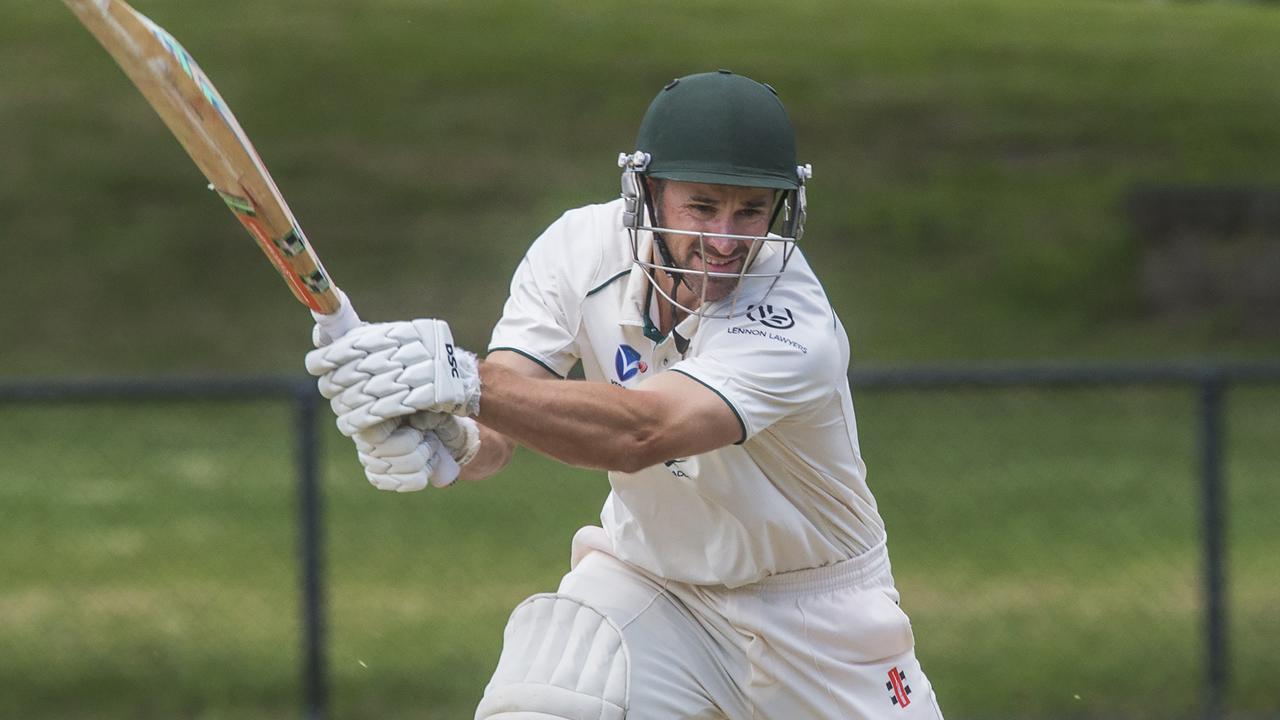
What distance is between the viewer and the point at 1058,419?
403 inches

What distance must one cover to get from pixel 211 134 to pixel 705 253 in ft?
3.54

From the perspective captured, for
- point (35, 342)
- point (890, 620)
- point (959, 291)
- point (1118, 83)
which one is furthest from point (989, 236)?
point (890, 620)

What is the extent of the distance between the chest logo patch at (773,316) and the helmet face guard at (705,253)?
20 millimetres

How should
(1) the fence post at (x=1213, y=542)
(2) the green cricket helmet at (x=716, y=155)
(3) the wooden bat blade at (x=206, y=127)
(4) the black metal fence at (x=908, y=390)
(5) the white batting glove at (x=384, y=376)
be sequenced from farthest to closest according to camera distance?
(1) the fence post at (x=1213, y=542) → (4) the black metal fence at (x=908, y=390) → (2) the green cricket helmet at (x=716, y=155) → (5) the white batting glove at (x=384, y=376) → (3) the wooden bat blade at (x=206, y=127)

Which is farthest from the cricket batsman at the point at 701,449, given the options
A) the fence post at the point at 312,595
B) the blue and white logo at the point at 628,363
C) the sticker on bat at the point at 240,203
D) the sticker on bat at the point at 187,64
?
the fence post at the point at 312,595

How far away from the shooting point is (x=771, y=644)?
13.3 ft

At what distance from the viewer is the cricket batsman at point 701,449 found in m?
3.65

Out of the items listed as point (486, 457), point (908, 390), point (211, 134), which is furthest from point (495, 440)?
point (908, 390)

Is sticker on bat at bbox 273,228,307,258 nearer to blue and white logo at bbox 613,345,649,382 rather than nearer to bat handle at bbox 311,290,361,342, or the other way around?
bat handle at bbox 311,290,361,342

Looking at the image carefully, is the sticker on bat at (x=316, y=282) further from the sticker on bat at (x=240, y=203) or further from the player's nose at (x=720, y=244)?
the player's nose at (x=720, y=244)

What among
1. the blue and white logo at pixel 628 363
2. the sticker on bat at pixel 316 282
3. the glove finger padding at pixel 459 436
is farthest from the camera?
the blue and white logo at pixel 628 363

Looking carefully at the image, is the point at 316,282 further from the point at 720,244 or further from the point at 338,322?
the point at 720,244

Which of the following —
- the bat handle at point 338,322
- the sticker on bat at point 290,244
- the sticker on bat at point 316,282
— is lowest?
the bat handle at point 338,322

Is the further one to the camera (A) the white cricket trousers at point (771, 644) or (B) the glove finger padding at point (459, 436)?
(A) the white cricket trousers at point (771, 644)
